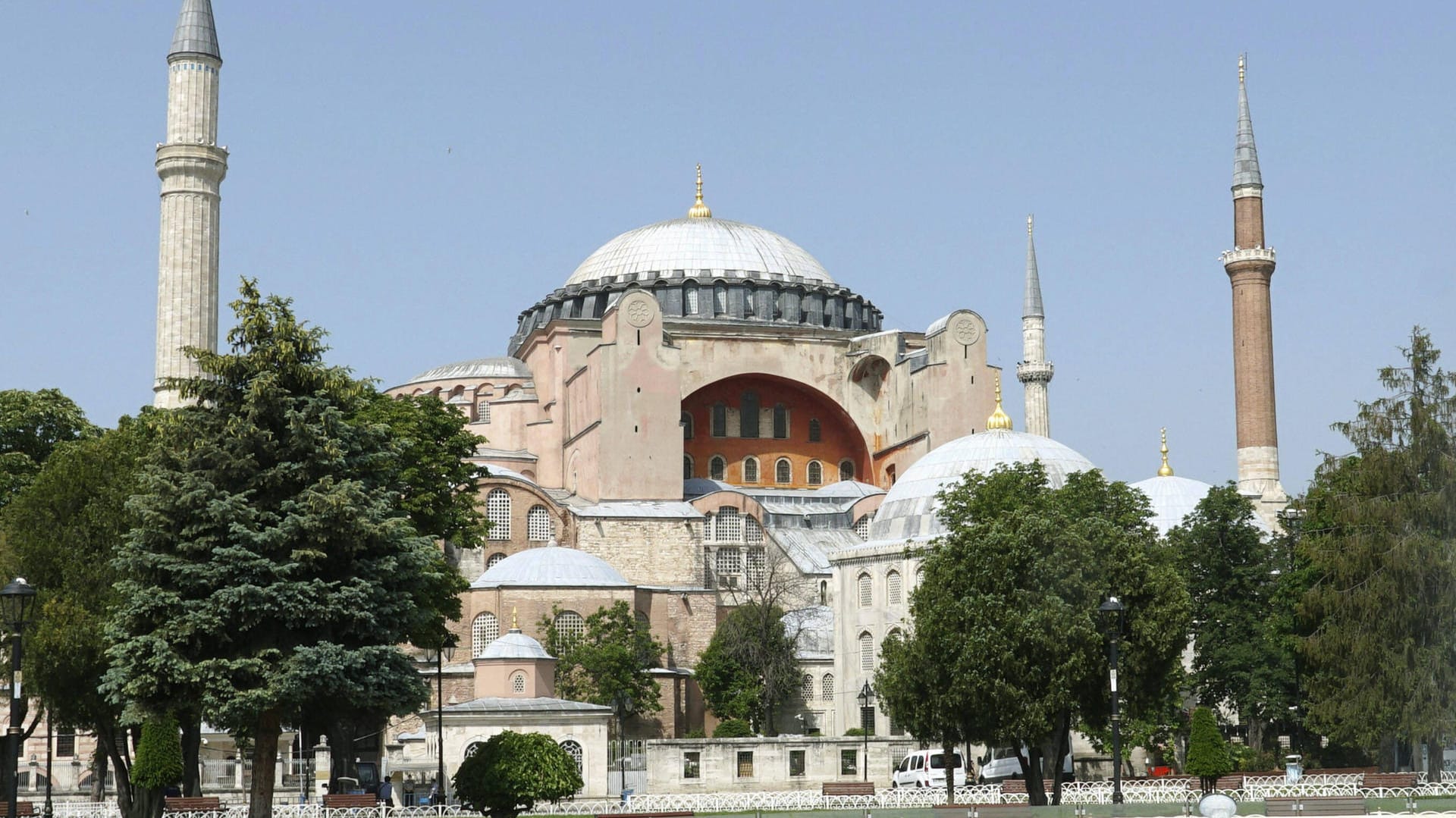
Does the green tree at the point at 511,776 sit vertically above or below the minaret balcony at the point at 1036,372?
below

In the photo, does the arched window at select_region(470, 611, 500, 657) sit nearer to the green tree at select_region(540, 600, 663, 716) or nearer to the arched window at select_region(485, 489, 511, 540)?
the green tree at select_region(540, 600, 663, 716)

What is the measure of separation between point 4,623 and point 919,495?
79.9ft

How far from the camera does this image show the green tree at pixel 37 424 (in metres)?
44.1

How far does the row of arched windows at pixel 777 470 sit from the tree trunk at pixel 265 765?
1563 inches

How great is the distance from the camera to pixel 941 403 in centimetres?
5862

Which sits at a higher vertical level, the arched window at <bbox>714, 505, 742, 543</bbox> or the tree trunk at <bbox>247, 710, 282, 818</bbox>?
the arched window at <bbox>714, 505, 742, 543</bbox>

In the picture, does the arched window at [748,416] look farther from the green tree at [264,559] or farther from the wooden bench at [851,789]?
the green tree at [264,559]

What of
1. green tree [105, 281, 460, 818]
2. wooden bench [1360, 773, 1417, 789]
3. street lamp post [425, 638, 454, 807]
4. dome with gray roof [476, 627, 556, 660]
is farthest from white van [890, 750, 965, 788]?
green tree [105, 281, 460, 818]

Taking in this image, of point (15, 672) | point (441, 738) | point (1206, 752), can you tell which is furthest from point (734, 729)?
point (15, 672)

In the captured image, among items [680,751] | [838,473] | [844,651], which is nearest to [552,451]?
[838,473]

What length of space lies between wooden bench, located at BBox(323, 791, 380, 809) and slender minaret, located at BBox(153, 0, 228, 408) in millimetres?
20375

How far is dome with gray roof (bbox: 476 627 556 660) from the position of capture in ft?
141

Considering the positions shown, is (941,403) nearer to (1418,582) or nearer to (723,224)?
(723,224)

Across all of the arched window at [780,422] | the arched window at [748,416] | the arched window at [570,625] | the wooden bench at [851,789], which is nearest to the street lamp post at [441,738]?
the arched window at [570,625]
